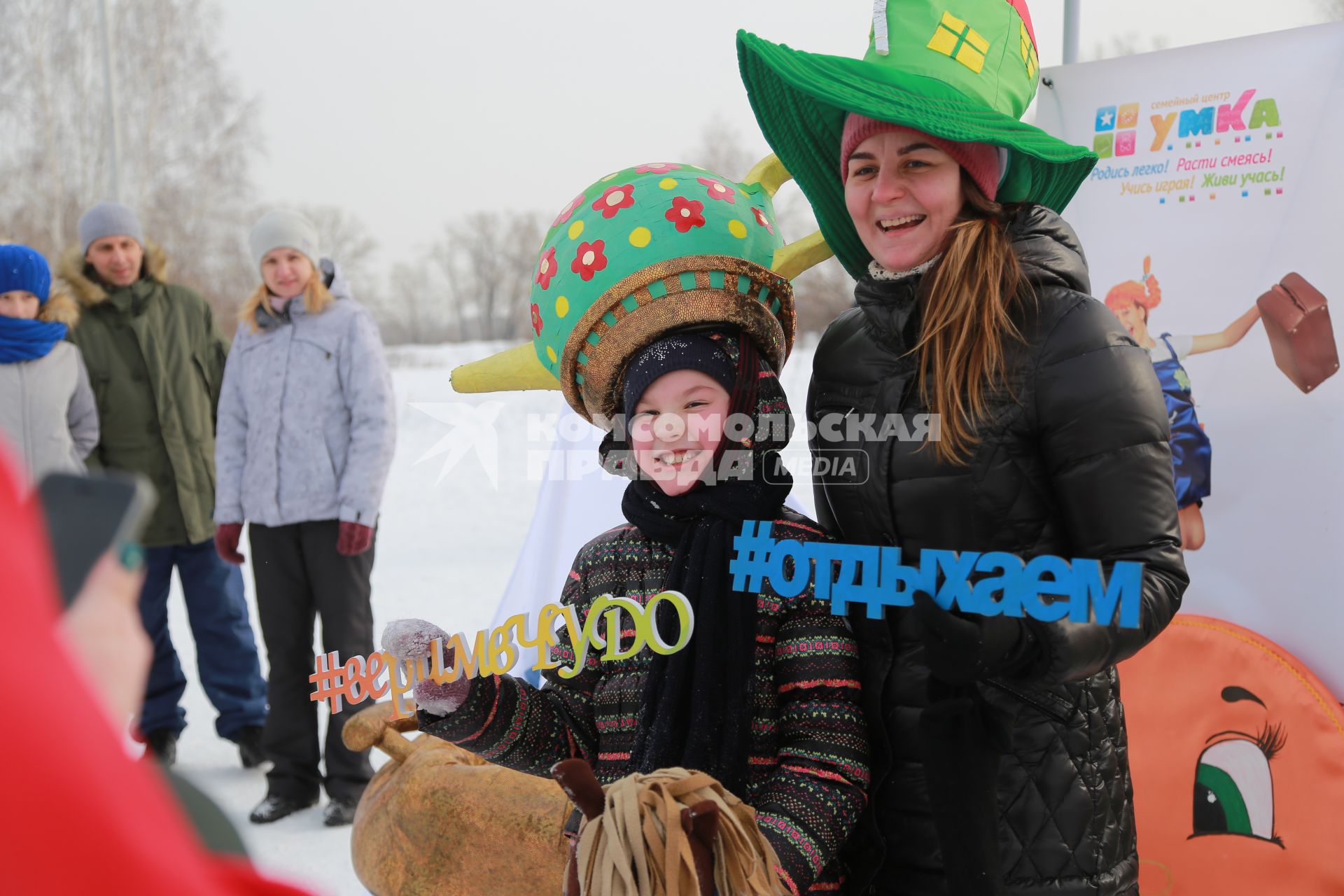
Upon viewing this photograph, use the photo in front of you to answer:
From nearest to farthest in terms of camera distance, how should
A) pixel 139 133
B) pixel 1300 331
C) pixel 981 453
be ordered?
1. pixel 981 453
2. pixel 1300 331
3. pixel 139 133

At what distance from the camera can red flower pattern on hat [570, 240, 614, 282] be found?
4.99ft

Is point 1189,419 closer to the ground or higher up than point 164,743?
higher up

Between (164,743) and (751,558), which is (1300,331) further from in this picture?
(164,743)

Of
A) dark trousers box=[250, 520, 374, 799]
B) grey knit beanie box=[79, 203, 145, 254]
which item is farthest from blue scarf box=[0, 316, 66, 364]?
dark trousers box=[250, 520, 374, 799]

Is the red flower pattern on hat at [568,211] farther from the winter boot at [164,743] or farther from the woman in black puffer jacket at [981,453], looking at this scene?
the winter boot at [164,743]

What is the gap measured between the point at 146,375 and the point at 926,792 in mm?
3530

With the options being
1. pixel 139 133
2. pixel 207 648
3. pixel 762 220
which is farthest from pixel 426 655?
pixel 139 133

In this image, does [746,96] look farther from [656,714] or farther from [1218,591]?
[1218,591]

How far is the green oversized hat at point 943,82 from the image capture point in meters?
1.36

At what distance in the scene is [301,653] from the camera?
3.30 metres

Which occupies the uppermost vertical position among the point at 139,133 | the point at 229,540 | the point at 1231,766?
the point at 139,133

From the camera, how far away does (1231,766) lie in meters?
2.40

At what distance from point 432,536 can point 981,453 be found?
18.4ft

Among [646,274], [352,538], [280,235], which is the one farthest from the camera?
[280,235]
